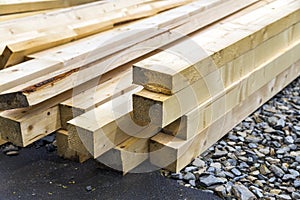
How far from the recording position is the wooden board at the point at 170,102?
210cm

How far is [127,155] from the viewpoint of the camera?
235 cm

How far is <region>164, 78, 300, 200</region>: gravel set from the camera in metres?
2.33

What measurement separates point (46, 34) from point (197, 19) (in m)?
1.10

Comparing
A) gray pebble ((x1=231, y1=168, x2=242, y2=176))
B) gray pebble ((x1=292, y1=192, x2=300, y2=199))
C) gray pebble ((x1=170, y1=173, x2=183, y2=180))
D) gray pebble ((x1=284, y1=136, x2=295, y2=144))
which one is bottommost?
gray pebble ((x1=292, y1=192, x2=300, y2=199))

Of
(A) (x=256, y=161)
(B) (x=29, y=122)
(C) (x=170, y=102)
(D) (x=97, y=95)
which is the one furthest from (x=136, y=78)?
(A) (x=256, y=161)

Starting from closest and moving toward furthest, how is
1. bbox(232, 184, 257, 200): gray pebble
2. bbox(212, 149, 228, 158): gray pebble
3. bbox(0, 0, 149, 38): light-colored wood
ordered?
bbox(232, 184, 257, 200): gray pebble, bbox(212, 149, 228, 158): gray pebble, bbox(0, 0, 149, 38): light-colored wood

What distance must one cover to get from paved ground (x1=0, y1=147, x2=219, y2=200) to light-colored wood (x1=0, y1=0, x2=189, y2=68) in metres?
0.62

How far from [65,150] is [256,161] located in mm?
1148

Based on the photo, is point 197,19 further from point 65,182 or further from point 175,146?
point 65,182

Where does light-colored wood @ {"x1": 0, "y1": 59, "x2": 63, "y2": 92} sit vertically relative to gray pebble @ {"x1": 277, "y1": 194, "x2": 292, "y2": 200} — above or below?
above

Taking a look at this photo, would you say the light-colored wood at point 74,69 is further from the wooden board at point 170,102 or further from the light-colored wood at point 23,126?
the wooden board at point 170,102

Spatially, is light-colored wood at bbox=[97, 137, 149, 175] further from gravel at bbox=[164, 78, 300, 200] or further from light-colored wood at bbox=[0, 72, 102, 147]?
light-colored wood at bbox=[0, 72, 102, 147]

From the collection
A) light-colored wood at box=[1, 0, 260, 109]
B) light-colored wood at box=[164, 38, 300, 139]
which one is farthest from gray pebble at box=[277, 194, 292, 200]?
light-colored wood at box=[1, 0, 260, 109]

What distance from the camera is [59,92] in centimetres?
229
